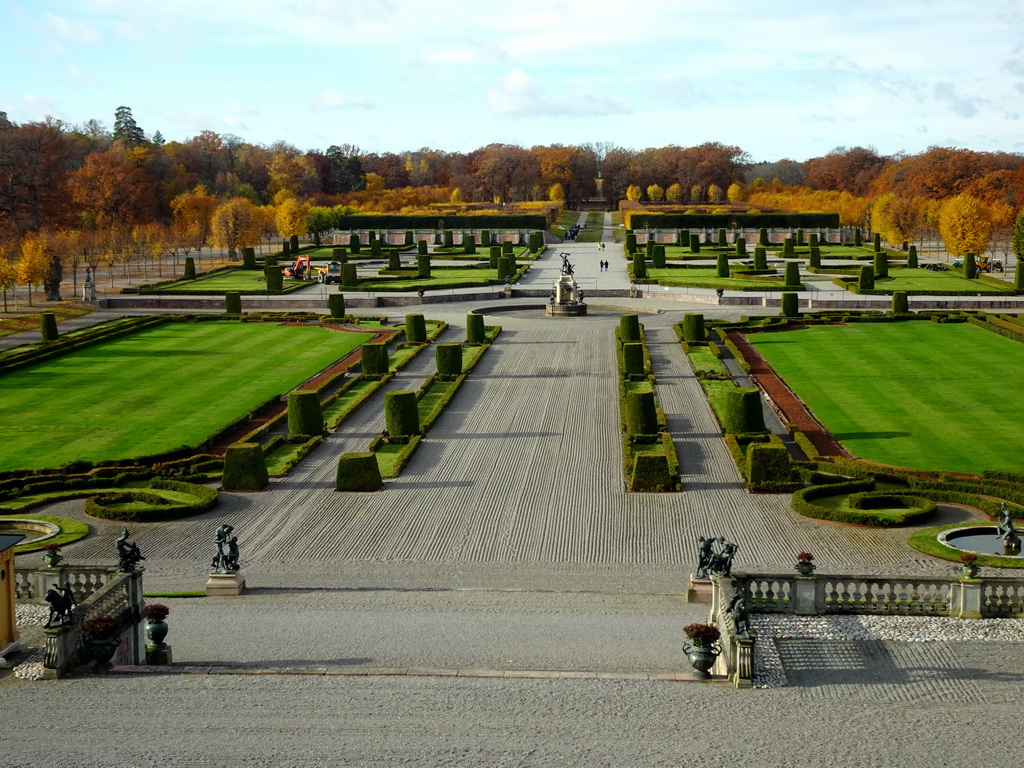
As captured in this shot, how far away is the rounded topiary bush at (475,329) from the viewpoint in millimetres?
54862

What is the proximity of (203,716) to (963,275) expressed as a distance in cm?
7793

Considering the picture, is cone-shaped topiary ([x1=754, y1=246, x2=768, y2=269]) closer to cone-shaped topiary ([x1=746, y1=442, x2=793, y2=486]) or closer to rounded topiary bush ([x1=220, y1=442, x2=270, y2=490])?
cone-shaped topiary ([x1=746, y1=442, x2=793, y2=486])

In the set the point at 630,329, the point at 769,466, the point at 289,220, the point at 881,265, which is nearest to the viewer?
the point at 769,466

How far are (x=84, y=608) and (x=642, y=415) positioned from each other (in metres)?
21.0

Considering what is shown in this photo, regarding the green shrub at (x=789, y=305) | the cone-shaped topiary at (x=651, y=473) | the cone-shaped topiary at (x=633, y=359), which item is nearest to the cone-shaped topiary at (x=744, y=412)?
the cone-shaped topiary at (x=651, y=473)

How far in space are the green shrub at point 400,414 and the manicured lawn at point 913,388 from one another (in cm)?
1352

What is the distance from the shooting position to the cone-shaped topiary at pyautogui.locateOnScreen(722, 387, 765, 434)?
3675cm

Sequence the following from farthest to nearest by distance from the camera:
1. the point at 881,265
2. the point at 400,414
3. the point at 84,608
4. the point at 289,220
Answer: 1. the point at 289,220
2. the point at 881,265
3. the point at 400,414
4. the point at 84,608

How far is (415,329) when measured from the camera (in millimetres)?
55688

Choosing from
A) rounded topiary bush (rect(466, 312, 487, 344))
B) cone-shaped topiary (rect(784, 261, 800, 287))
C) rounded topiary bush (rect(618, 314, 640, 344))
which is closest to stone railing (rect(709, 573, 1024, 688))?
rounded topiary bush (rect(618, 314, 640, 344))

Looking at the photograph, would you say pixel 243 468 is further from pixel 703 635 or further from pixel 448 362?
pixel 703 635

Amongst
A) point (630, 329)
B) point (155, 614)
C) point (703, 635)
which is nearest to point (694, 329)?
point (630, 329)

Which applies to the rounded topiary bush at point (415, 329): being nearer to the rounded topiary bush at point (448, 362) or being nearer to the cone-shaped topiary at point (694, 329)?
the rounded topiary bush at point (448, 362)

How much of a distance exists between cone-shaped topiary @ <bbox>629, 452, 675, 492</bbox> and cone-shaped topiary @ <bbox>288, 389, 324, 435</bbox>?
37.8 ft
